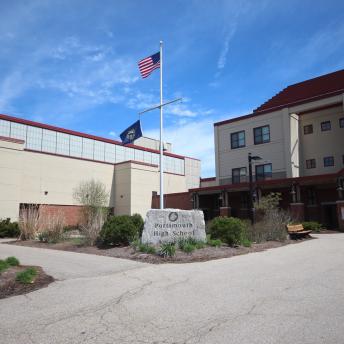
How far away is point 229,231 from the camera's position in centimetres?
1631

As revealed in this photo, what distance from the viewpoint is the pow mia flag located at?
20.5 m

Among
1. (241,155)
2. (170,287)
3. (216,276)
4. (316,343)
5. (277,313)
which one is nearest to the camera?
(316,343)

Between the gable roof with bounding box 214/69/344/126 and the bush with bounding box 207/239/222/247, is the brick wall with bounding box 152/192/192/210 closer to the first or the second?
the gable roof with bounding box 214/69/344/126

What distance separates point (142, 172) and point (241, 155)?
13067 millimetres

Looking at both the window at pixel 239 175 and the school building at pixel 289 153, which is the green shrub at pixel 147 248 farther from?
the window at pixel 239 175

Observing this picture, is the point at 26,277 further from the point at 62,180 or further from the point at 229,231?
the point at 62,180

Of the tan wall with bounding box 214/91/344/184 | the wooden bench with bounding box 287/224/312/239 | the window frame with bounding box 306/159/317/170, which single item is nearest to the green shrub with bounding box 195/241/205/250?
the wooden bench with bounding box 287/224/312/239

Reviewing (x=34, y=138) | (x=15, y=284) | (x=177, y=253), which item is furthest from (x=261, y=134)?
(x=15, y=284)

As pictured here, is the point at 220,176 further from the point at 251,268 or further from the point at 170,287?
the point at 170,287

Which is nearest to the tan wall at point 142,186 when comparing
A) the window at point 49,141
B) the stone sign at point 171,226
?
the window at point 49,141

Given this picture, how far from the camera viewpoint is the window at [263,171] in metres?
39.4

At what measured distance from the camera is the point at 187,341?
4.88 m

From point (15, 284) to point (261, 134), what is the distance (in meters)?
35.5

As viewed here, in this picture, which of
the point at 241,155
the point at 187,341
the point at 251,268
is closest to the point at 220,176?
the point at 241,155
